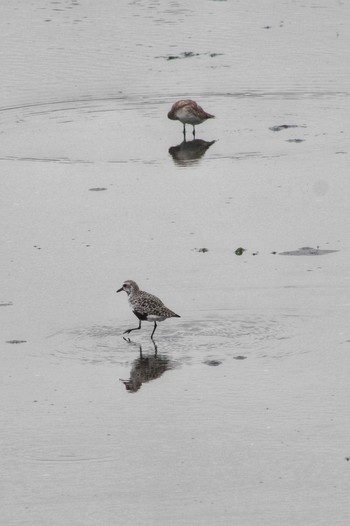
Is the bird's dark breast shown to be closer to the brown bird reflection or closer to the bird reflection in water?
the bird reflection in water

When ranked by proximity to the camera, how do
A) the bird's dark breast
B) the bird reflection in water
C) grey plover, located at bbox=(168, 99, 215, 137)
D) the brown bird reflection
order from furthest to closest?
grey plover, located at bbox=(168, 99, 215, 137) → the brown bird reflection → the bird's dark breast → the bird reflection in water

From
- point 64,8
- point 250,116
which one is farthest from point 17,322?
point 64,8

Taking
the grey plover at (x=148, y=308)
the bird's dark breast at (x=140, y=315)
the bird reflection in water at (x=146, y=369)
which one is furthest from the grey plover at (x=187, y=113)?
the bird reflection in water at (x=146, y=369)

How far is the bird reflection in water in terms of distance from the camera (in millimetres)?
13594

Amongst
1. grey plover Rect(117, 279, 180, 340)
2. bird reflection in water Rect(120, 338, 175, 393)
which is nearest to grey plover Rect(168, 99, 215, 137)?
grey plover Rect(117, 279, 180, 340)

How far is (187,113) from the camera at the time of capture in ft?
78.6

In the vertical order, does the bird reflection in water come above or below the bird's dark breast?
below

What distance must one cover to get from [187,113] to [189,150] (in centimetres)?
81

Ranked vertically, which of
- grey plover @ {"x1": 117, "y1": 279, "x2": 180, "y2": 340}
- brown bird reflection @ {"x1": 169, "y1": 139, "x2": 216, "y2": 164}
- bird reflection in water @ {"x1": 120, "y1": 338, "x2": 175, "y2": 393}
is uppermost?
grey plover @ {"x1": 117, "y1": 279, "x2": 180, "y2": 340}

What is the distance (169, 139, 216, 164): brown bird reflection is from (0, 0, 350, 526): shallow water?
62mm

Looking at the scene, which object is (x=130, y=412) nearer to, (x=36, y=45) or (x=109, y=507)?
(x=109, y=507)

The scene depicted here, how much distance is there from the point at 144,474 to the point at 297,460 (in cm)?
130

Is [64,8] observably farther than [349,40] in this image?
Yes

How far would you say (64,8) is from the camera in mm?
36781
